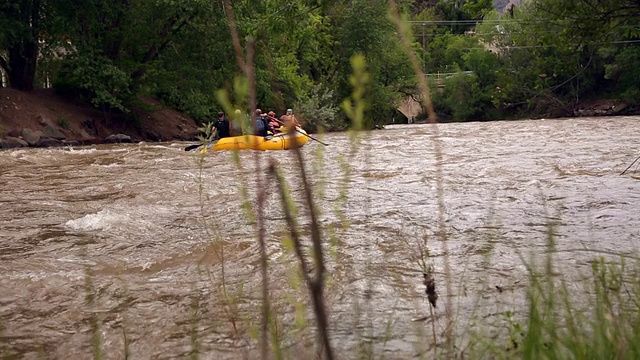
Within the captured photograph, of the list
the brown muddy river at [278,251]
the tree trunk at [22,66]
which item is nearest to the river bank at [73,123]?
the tree trunk at [22,66]

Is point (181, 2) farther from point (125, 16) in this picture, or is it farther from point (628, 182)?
point (628, 182)

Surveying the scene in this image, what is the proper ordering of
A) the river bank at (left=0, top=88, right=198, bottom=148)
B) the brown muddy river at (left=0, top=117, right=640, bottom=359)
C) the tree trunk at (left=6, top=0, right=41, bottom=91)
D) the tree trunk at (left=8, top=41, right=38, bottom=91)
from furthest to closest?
the tree trunk at (left=8, top=41, right=38, bottom=91) → the tree trunk at (left=6, top=0, right=41, bottom=91) → the river bank at (left=0, top=88, right=198, bottom=148) → the brown muddy river at (left=0, top=117, right=640, bottom=359)

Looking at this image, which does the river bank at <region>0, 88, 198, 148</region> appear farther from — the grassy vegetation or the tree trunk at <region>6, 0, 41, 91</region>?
the grassy vegetation

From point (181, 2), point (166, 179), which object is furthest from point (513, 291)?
point (181, 2)

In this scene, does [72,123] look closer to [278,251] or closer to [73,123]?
[73,123]

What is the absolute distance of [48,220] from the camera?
6.79 metres

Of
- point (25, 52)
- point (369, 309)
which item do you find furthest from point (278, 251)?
point (25, 52)

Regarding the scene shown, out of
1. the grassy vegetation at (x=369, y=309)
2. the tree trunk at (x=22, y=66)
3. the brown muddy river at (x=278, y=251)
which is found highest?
the tree trunk at (x=22, y=66)

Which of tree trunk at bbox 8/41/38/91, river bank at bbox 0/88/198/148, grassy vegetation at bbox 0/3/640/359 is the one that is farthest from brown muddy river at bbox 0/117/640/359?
tree trunk at bbox 8/41/38/91

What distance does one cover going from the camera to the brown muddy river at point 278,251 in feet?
10.2

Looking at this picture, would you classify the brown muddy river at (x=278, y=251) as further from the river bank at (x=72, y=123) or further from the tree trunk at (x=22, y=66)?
the tree trunk at (x=22, y=66)

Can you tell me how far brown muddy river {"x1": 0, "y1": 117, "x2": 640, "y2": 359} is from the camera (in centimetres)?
310

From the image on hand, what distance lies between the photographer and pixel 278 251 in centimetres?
496

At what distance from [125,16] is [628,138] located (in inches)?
634
